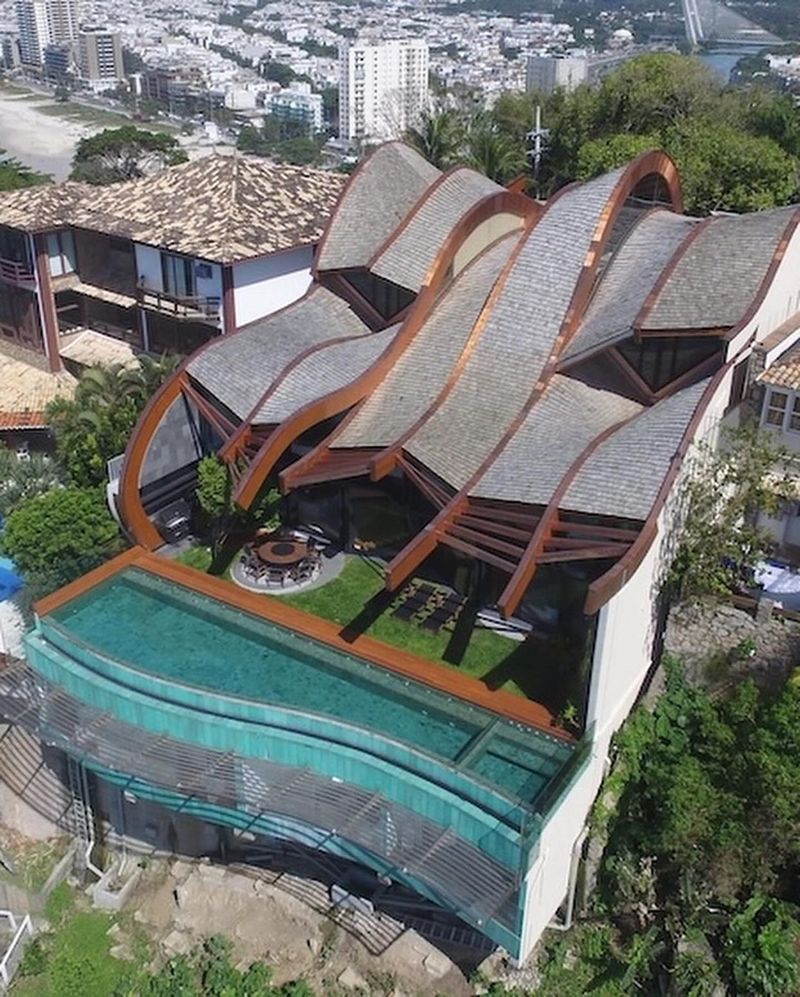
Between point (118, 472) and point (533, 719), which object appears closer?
point (533, 719)

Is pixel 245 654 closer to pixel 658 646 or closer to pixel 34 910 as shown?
pixel 34 910

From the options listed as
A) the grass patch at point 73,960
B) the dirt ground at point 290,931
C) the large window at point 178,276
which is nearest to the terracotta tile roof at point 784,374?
the dirt ground at point 290,931

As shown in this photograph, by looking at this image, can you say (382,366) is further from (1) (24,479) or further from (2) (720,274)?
(1) (24,479)

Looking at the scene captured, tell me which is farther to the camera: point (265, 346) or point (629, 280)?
point (265, 346)

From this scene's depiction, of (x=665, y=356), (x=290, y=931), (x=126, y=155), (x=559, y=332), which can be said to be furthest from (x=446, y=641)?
(x=126, y=155)

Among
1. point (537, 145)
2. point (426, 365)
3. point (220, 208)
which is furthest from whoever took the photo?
point (537, 145)

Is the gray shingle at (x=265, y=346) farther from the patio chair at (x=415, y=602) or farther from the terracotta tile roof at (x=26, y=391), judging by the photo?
the terracotta tile roof at (x=26, y=391)

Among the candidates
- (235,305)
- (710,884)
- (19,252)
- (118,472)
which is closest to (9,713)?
(118,472)
